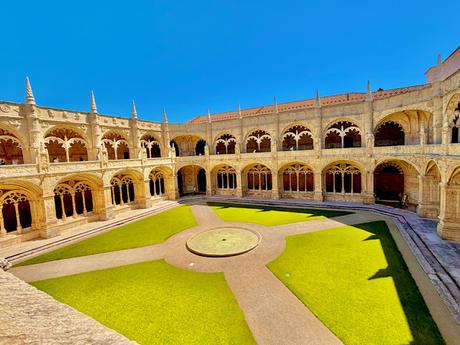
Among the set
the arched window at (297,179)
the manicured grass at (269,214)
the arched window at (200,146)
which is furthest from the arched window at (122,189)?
the arched window at (297,179)

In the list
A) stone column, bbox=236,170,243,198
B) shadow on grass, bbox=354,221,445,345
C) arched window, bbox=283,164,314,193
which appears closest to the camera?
shadow on grass, bbox=354,221,445,345

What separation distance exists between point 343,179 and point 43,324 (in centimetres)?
2482

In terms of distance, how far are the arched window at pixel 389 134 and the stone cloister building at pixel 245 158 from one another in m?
0.09

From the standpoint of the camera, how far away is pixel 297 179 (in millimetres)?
25672

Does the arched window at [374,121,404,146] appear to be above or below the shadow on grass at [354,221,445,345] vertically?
above

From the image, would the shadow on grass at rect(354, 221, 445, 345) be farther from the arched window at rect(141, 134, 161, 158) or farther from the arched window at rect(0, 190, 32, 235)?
the arched window at rect(141, 134, 161, 158)

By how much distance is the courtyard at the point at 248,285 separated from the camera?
277 inches

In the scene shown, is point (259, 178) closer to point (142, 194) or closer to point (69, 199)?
point (142, 194)

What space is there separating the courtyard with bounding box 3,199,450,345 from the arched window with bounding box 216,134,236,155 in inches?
573

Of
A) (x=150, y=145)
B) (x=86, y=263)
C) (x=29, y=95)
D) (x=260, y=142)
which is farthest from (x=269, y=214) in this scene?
(x=29, y=95)

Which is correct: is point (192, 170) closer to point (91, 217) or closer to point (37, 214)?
point (91, 217)

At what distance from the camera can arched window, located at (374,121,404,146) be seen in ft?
74.3

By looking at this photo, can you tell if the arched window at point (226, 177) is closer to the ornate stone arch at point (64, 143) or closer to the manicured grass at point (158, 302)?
the ornate stone arch at point (64, 143)

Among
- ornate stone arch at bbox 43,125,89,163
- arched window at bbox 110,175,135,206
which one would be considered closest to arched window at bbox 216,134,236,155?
arched window at bbox 110,175,135,206
